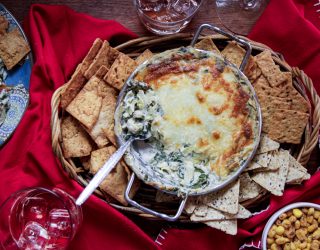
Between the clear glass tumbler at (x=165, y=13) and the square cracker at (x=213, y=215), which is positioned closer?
the square cracker at (x=213, y=215)

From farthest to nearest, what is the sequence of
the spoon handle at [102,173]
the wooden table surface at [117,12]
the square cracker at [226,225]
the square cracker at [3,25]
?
1. the wooden table surface at [117,12]
2. the square cracker at [3,25]
3. the square cracker at [226,225]
4. the spoon handle at [102,173]

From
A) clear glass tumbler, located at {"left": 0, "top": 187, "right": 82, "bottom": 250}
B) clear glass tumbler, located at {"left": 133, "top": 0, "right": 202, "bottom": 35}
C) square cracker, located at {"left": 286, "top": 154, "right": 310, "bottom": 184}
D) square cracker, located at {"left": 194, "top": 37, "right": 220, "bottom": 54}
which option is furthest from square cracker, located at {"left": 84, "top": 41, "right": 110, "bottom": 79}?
square cracker, located at {"left": 286, "top": 154, "right": 310, "bottom": 184}

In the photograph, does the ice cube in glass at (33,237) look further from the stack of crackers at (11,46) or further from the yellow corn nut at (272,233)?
the yellow corn nut at (272,233)

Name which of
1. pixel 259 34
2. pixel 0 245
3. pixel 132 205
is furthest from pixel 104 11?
pixel 0 245

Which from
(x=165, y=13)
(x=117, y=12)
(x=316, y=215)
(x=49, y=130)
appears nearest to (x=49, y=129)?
(x=49, y=130)

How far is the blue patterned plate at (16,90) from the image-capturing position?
249cm

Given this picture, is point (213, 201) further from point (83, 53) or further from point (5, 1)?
point (5, 1)

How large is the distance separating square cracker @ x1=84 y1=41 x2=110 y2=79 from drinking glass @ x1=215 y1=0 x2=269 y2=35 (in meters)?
0.59

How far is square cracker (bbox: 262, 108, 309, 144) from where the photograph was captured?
2377mm

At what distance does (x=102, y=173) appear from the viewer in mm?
2227

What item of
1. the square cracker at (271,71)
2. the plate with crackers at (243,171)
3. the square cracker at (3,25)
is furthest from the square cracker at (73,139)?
the square cracker at (271,71)

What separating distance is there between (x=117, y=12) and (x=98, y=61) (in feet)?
1.17

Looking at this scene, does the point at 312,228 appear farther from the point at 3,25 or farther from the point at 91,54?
the point at 3,25

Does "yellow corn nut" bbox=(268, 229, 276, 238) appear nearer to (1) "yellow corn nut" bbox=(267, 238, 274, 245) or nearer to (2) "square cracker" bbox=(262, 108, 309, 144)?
(1) "yellow corn nut" bbox=(267, 238, 274, 245)
